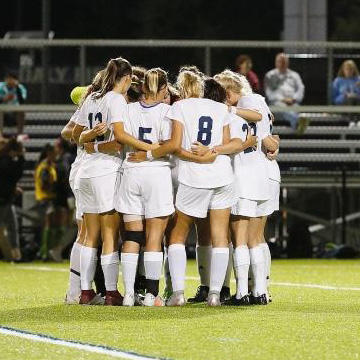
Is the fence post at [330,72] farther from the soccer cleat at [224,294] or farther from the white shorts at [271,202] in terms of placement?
the soccer cleat at [224,294]

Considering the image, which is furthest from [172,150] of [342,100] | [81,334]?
[342,100]

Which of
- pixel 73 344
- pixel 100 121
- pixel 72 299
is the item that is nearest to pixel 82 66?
pixel 72 299

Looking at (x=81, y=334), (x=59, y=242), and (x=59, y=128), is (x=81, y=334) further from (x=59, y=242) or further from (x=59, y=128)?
(x=59, y=128)

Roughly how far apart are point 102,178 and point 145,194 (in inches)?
15.8

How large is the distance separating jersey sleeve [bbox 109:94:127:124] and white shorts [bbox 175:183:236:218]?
777 millimetres

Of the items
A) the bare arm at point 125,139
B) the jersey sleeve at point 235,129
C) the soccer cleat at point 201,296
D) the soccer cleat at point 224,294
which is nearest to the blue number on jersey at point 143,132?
the bare arm at point 125,139

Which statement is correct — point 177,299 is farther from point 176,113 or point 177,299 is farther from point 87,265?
point 176,113

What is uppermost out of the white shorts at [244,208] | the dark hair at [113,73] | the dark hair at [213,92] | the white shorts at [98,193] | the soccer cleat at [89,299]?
the dark hair at [113,73]

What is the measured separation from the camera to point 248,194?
11352mm

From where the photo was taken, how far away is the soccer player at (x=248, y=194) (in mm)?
11312

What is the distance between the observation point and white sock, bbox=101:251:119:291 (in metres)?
11.1

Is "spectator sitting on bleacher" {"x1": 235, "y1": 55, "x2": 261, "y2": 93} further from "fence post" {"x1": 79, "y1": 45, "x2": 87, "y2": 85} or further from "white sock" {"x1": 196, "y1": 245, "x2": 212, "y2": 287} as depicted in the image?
"white sock" {"x1": 196, "y1": 245, "x2": 212, "y2": 287}

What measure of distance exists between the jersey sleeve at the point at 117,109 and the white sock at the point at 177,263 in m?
1.17

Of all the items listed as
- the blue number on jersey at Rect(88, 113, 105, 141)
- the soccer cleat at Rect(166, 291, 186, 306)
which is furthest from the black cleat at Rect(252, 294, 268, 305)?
the blue number on jersey at Rect(88, 113, 105, 141)
